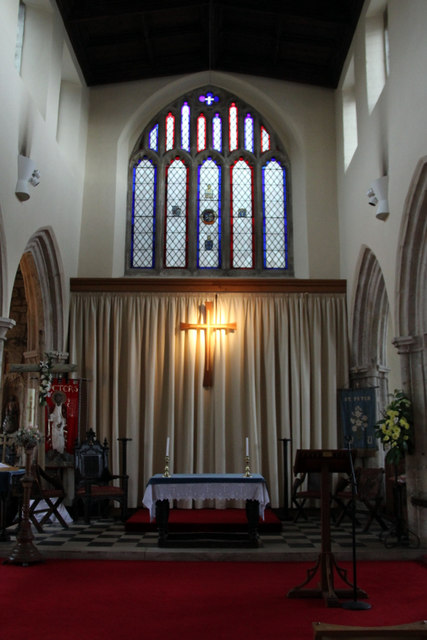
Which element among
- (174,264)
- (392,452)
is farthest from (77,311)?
(392,452)

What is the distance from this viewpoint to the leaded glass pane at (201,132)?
462 inches

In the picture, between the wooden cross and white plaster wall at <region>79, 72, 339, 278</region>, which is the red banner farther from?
white plaster wall at <region>79, 72, 339, 278</region>

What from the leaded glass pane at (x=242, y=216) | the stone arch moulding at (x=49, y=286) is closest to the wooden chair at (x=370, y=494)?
the leaded glass pane at (x=242, y=216)

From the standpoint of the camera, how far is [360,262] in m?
9.62

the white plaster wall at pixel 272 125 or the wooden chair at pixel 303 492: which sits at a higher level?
the white plaster wall at pixel 272 125

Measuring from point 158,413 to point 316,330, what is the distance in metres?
2.93

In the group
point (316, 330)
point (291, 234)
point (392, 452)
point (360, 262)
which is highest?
point (291, 234)

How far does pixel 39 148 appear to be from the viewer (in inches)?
336

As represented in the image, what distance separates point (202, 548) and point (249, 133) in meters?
7.77

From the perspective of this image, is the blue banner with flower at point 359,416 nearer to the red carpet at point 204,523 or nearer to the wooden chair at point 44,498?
the red carpet at point 204,523

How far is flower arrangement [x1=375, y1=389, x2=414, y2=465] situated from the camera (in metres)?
7.16

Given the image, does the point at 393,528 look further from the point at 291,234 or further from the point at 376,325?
the point at 291,234

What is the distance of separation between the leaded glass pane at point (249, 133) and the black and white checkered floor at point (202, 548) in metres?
7.03

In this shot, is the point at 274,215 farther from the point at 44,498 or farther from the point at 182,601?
the point at 182,601
